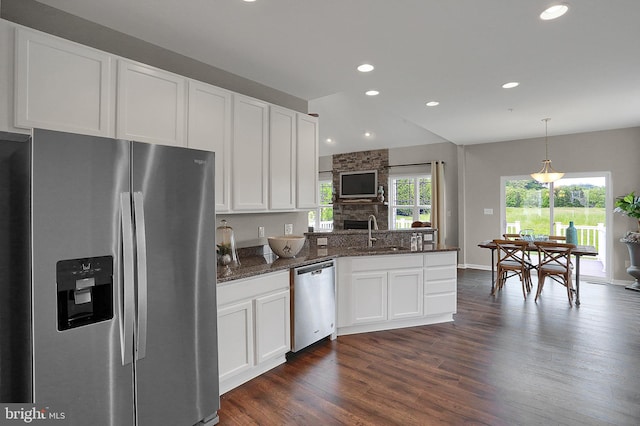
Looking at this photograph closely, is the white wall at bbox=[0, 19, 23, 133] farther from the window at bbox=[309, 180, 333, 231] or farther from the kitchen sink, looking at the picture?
the window at bbox=[309, 180, 333, 231]

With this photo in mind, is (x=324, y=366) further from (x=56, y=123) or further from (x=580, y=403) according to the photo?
(x=56, y=123)

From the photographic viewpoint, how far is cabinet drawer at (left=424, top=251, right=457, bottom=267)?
3855 millimetres

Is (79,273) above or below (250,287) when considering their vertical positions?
above

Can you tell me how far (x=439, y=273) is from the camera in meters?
3.93

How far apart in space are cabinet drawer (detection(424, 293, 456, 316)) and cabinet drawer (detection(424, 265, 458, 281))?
203mm

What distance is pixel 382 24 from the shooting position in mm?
2447

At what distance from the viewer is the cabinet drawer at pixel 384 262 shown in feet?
11.7

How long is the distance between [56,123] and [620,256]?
7.84 metres

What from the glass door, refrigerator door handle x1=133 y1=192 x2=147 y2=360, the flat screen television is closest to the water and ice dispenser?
refrigerator door handle x1=133 y1=192 x2=147 y2=360

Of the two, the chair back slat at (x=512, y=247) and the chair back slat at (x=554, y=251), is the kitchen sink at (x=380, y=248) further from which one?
the chair back slat at (x=554, y=251)

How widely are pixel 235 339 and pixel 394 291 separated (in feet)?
6.16

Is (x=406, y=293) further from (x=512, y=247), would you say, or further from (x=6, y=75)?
(x=6, y=75)

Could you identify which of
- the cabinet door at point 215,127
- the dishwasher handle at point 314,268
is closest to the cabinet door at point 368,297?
the dishwasher handle at point 314,268

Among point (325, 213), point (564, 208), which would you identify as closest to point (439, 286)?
point (564, 208)
